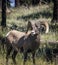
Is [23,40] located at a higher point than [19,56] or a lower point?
higher

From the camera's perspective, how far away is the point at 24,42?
10.5 m

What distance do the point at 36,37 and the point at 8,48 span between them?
1217mm

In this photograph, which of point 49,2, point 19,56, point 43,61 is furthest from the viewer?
point 49,2

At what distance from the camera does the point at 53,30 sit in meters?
19.6

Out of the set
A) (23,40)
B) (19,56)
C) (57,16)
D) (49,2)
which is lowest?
(49,2)

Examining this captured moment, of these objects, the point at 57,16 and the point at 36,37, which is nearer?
the point at 36,37

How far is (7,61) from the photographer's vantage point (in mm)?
10648

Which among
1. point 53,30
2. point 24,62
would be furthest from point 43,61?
point 53,30

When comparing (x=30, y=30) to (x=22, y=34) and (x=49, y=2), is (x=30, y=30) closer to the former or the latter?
(x=22, y=34)

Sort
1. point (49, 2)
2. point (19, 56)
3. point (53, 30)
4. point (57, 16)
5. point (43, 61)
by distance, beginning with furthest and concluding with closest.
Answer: point (49, 2) → point (57, 16) → point (53, 30) → point (19, 56) → point (43, 61)

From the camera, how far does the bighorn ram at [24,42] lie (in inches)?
406

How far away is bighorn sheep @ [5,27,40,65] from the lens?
10312 millimetres

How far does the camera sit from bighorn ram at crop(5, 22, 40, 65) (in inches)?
406

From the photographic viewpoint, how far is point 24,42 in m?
10.5
